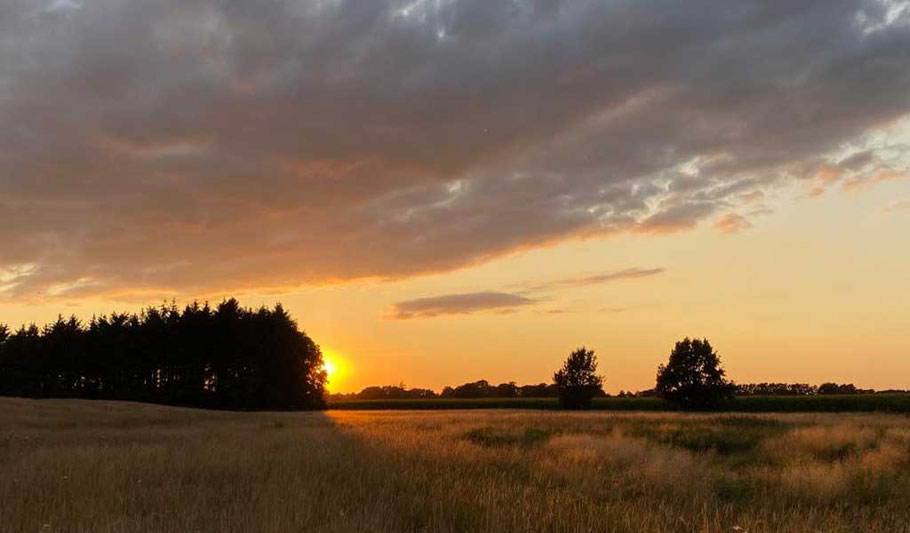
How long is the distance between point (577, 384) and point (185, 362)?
1882 inches

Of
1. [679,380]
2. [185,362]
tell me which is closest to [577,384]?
[679,380]

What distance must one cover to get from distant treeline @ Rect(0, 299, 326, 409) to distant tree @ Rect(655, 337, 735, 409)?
44.1 metres

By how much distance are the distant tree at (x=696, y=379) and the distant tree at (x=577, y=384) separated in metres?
12.0

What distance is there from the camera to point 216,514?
20.2 ft

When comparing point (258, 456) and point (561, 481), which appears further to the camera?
point (258, 456)

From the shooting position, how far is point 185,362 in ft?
264

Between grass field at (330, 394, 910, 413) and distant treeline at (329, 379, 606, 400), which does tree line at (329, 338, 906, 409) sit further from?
distant treeline at (329, 379, 606, 400)

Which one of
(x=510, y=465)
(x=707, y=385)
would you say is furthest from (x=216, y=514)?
(x=707, y=385)

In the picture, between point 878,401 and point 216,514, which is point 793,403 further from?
point 216,514

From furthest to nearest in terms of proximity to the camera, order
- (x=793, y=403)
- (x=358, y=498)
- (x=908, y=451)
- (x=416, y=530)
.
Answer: (x=793, y=403)
(x=908, y=451)
(x=358, y=498)
(x=416, y=530)

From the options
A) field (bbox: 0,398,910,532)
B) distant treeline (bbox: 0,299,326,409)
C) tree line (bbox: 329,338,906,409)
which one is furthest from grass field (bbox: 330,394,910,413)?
field (bbox: 0,398,910,532)

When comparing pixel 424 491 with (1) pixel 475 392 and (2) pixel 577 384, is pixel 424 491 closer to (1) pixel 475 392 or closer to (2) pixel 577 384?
(2) pixel 577 384

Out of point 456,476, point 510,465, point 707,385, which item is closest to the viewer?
point 456,476

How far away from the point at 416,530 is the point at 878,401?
7930cm
